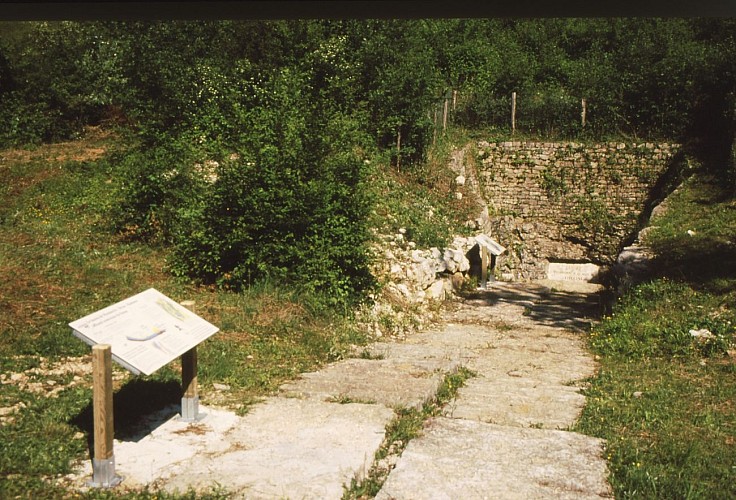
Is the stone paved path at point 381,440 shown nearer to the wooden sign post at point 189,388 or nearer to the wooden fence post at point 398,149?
the wooden sign post at point 189,388

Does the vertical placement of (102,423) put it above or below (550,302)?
above

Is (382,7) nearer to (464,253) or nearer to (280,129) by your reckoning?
(280,129)

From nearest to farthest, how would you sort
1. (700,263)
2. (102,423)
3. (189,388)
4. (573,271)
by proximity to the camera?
(102,423) → (189,388) → (700,263) → (573,271)

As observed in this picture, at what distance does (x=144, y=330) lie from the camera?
15.4ft

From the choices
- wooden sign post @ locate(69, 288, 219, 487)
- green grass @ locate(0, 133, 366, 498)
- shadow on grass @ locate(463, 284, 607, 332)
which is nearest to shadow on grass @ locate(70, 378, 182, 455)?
green grass @ locate(0, 133, 366, 498)

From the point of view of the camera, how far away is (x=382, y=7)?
2266mm

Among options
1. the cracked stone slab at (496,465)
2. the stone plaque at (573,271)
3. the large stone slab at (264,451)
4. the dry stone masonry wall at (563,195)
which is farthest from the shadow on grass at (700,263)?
the large stone slab at (264,451)

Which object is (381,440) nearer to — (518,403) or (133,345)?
(518,403)

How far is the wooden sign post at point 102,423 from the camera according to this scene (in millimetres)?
4055

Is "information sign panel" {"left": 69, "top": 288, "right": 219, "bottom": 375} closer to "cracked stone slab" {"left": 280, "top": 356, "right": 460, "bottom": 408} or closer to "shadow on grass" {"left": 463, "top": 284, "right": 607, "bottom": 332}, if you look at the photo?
"cracked stone slab" {"left": 280, "top": 356, "right": 460, "bottom": 408}

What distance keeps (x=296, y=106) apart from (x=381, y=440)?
22.0 feet

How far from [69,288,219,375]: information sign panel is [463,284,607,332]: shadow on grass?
306 inches

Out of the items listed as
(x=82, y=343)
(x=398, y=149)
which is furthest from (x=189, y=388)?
(x=398, y=149)

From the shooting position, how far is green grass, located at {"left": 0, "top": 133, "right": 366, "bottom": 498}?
4609mm
